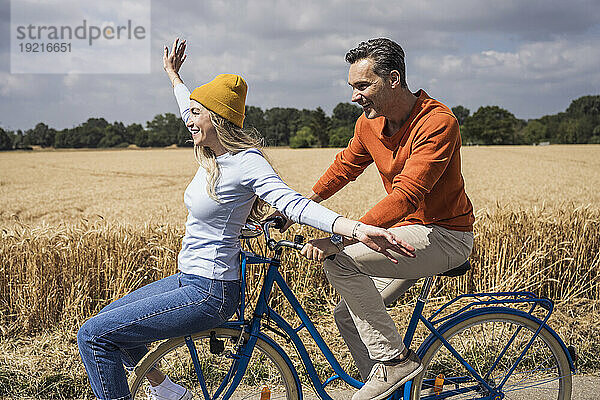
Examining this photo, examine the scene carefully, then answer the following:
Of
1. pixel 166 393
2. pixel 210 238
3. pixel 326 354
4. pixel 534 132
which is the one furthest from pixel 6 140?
pixel 534 132

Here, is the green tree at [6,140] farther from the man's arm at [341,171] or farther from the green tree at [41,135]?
the man's arm at [341,171]

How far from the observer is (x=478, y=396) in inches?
129

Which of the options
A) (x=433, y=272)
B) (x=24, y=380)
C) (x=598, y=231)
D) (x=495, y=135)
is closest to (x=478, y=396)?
(x=433, y=272)

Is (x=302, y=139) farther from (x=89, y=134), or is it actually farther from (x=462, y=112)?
(x=462, y=112)

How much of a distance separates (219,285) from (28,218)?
49.5 ft

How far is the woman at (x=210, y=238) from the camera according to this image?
2486 mm

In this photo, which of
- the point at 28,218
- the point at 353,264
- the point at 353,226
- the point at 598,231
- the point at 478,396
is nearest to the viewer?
the point at 353,226

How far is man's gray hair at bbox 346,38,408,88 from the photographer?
2.82m

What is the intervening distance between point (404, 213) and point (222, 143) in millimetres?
868

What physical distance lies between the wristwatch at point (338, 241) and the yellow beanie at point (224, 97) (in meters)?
0.65

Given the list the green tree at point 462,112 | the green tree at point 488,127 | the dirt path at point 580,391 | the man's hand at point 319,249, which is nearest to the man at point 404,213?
the man's hand at point 319,249

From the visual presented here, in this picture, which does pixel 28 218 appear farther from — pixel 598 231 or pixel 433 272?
pixel 433 272

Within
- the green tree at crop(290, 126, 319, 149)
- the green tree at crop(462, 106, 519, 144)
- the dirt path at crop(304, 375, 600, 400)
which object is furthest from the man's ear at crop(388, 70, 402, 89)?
the green tree at crop(462, 106, 519, 144)

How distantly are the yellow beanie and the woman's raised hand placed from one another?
2.58 feet
